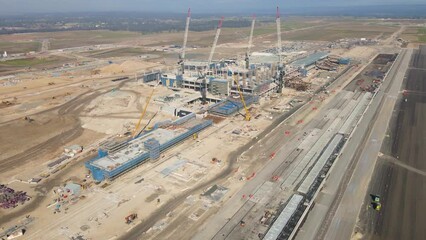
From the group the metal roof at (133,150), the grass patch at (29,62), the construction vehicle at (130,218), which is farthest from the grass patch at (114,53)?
the construction vehicle at (130,218)

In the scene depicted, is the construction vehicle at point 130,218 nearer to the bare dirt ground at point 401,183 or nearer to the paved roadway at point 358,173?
the paved roadway at point 358,173

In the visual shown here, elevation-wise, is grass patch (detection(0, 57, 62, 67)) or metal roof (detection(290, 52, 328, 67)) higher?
Answer: grass patch (detection(0, 57, 62, 67))

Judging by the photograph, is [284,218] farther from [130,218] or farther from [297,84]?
[297,84]

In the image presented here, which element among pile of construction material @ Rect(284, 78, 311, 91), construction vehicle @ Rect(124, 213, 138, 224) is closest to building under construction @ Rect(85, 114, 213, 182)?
construction vehicle @ Rect(124, 213, 138, 224)

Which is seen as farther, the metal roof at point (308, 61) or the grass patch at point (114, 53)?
the grass patch at point (114, 53)

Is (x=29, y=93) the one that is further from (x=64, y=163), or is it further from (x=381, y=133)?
(x=381, y=133)

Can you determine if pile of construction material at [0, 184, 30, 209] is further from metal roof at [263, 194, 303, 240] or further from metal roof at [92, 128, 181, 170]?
metal roof at [263, 194, 303, 240]

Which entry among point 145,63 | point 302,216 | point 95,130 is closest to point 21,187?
point 95,130
